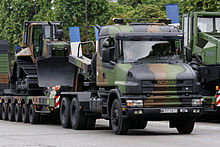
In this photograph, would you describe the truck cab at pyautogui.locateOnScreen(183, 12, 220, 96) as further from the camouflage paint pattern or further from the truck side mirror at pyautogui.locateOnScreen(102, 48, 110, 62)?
the truck side mirror at pyautogui.locateOnScreen(102, 48, 110, 62)

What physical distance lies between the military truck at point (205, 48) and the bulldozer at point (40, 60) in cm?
479

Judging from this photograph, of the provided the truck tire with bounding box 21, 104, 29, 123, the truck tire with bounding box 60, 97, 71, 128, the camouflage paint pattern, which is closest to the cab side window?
the truck tire with bounding box 21, 104, 29, 123

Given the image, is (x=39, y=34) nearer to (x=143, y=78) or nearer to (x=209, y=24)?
(x=209, y=24)

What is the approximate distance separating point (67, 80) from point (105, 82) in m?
5.33

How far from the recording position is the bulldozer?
82.3ft

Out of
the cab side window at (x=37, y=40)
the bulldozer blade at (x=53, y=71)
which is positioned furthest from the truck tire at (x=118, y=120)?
the cab side window at (x=37, y=40)

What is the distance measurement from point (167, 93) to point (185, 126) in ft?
5.31

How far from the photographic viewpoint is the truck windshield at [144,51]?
17.4 metres

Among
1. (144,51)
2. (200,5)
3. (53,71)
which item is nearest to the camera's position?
(144,51)

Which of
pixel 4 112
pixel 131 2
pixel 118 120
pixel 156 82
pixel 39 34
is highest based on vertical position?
pixel 131 2

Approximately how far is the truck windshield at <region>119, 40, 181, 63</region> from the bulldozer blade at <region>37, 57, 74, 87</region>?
6.50 m

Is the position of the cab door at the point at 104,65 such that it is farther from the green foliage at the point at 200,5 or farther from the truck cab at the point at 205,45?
the green foliage at the point at 200,5

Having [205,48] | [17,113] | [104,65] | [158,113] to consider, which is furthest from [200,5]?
[158,113]

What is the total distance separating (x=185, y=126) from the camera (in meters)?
18.0
